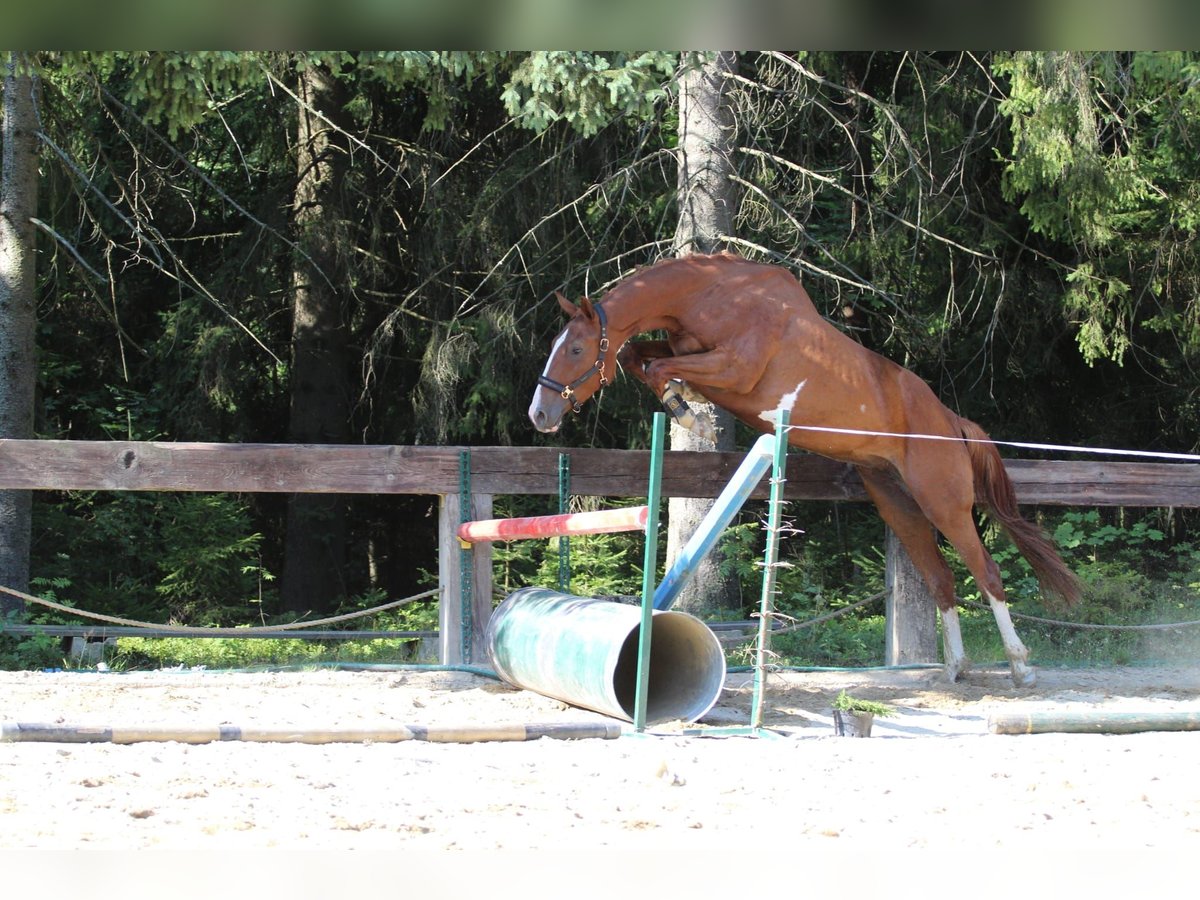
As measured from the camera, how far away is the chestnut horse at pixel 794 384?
6.73 meters

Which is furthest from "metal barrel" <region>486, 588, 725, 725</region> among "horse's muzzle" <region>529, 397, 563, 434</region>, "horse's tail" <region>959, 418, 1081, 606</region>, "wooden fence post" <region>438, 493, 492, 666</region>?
"horse's tail" <region>959, 418, 1081, 606</region>

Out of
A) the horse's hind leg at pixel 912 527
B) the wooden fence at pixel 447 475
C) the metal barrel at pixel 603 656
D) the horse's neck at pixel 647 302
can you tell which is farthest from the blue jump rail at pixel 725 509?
the horse's hind leg at pixel 912 527

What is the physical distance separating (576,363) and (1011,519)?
3.04 m

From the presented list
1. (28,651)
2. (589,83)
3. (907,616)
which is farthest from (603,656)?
(28,651)

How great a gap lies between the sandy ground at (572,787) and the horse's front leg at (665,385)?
1744mm

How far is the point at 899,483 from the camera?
7.77 metres

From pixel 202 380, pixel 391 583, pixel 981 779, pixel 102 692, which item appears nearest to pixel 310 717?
pixel 102 692

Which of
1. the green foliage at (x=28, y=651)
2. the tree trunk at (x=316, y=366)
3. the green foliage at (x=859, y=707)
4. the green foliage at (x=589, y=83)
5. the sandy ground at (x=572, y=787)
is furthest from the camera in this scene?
the tree trunk at (x=316, y=366)

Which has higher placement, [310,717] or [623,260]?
[623,260]

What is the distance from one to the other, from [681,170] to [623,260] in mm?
1540

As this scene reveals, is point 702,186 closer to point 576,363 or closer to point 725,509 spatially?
point 576,363

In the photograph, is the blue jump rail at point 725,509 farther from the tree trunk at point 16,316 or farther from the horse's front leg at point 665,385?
the tree trunk at point 16,316

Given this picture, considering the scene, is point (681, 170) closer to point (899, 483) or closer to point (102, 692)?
point (899, 483)

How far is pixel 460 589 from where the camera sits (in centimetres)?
730
